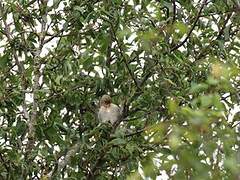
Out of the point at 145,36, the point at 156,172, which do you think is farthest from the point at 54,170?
the point at 156,172

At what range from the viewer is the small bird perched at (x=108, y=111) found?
4.59 meters

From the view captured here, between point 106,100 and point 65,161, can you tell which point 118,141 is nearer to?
point 65,161

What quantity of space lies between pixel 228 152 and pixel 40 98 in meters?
2.90

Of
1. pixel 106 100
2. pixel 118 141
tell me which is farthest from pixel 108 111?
pixel 118 141

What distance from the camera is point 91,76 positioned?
4.56 m

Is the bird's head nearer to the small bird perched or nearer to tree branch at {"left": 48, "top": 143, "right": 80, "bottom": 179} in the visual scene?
the small bird perched

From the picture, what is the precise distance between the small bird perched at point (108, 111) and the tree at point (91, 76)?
0.21 ft

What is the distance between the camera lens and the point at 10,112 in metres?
4.59

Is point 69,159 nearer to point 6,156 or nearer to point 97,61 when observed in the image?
point 6,156

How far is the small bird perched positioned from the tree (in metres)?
0.06

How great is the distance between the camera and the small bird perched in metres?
4.59

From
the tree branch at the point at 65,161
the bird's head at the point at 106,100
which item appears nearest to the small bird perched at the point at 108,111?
the bird's head at the point at 106,100

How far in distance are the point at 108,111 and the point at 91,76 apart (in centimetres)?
30

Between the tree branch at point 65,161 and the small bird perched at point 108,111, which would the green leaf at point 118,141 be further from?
the small bird perched at point 108,111
